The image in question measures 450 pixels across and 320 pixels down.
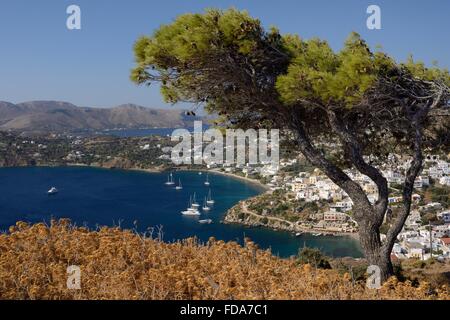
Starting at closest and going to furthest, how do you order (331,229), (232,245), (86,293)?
(86,293)
(232,245)
(331,229)

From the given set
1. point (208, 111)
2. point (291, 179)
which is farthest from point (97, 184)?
point (208, 111)

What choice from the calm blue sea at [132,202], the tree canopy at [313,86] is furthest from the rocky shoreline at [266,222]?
the tree canopy at [313,86]

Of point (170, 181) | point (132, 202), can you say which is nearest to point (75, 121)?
point (170, 181)

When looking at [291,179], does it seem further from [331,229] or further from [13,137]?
[13,137]

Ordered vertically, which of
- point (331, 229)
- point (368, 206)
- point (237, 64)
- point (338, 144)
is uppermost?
point (237, 64)

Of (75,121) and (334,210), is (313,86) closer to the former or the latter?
(334,210)
